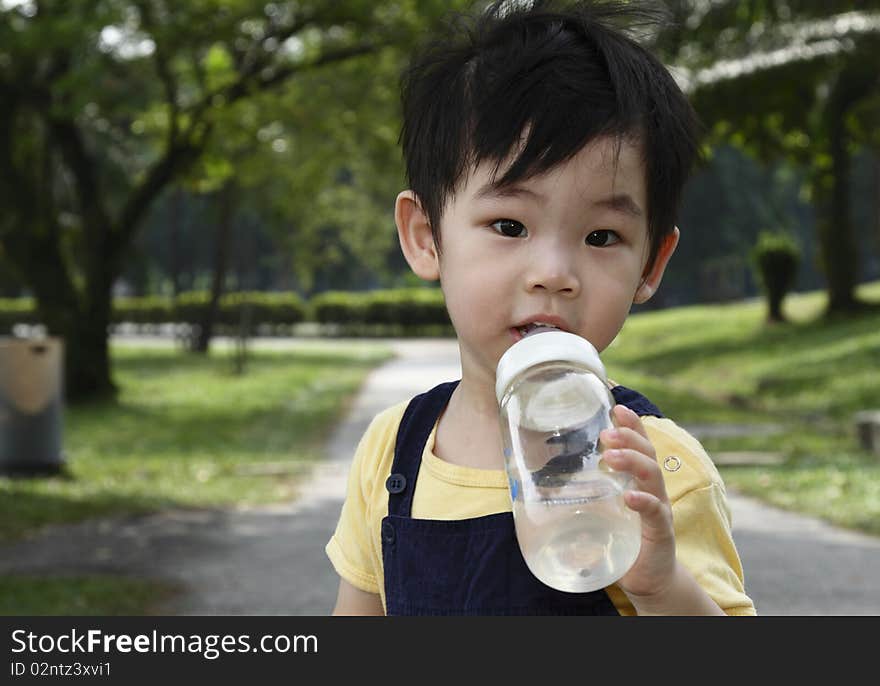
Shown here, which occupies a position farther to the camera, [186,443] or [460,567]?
[186,443]

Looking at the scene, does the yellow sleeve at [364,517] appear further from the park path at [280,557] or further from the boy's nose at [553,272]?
the park path at [280,557]

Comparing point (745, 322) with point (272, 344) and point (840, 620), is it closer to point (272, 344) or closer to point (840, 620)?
point (272, 344)

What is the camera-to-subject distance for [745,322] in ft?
91.0

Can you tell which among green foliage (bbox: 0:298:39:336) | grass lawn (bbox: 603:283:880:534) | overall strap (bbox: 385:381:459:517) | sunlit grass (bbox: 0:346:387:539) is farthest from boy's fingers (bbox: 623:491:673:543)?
green foliage (bbox: 0:298:39:336)

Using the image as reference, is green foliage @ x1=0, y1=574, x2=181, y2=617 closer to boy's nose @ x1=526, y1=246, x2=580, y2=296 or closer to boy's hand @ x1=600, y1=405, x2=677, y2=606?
boy's nose @ x1=526, y1=246, x2=580, y2=296

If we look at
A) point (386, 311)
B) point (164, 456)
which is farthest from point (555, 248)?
point (386, 311)

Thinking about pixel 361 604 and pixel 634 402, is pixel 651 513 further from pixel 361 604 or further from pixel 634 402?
pixel 361 604

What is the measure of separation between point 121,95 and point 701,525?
1312cm

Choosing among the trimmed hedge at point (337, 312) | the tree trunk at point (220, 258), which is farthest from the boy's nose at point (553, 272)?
the trimmed hedge at point (337, 312)

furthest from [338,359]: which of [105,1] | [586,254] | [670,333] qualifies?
[586,254]

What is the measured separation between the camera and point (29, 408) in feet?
37.7

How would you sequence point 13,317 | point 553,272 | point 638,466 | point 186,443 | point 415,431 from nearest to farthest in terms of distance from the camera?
1. point 638,466
2. point 553,272
3. point 415,431
4. point 186,443
5. point 13,317

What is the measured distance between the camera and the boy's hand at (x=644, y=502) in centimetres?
171

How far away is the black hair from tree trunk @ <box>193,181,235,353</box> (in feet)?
97.4
